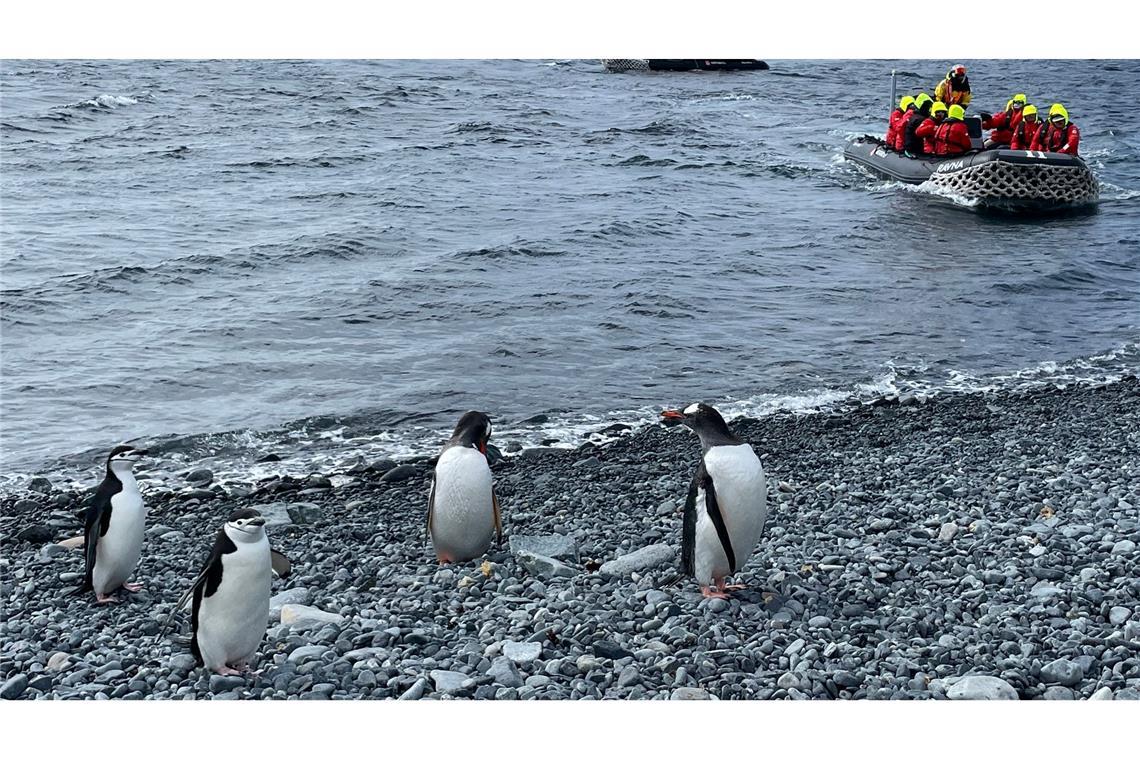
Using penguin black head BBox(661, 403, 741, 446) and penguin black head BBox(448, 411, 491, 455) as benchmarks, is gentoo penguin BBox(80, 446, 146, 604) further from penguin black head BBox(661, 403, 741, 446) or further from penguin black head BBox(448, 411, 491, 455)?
penguin black head BBox(661, 403, 741, 446)

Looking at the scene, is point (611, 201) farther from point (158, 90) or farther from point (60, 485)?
point (60, 485)

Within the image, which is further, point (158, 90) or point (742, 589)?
point (158, 90)

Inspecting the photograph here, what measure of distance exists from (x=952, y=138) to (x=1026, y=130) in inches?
51.4

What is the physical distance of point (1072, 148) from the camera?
14.1 metres

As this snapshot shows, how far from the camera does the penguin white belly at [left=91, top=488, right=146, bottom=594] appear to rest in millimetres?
4465

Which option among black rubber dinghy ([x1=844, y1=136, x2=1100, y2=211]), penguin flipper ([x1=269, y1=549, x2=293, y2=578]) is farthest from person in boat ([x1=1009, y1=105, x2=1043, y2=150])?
penguin flipper ([x1=269, y1=549, x2=293, y2=578])

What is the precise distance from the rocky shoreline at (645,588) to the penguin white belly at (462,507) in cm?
13

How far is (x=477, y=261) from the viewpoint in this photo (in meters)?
11.9

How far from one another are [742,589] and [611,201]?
10.5m

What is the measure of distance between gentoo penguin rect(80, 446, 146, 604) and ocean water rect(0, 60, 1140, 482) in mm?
1912

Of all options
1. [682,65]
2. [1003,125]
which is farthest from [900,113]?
[682,65]

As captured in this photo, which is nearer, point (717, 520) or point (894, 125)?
point (717, 520)

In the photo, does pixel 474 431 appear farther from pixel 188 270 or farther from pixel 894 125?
pixel 894 125

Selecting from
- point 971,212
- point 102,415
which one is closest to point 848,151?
point 971,212
